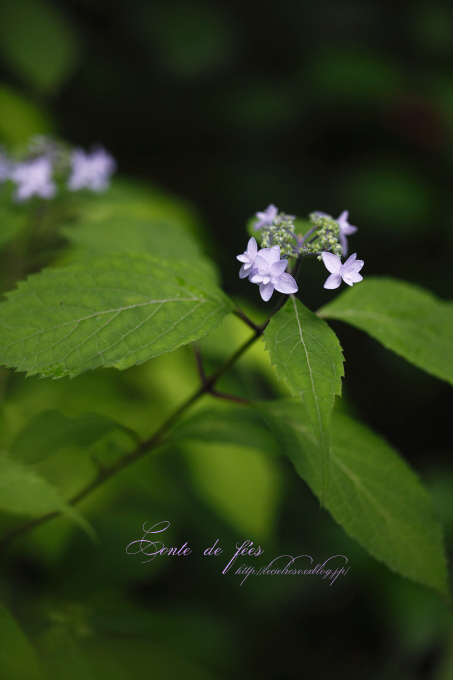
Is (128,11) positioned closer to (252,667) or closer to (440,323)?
(440,323)

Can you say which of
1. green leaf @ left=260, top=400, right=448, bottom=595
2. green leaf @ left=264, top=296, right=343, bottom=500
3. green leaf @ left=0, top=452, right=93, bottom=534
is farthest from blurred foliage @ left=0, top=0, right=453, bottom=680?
green leaf @ left=264, top=296, right=343, bottom=500

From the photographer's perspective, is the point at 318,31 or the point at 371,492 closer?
the point at 371,492

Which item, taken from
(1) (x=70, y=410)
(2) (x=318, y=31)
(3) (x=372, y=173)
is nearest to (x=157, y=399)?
(1) (x=70, y=410)

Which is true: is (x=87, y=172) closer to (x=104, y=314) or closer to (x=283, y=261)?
(x=104, y=314)

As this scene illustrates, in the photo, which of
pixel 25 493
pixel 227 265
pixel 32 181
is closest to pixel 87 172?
pixel 32 181

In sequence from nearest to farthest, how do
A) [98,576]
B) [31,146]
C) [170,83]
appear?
[98,576] → [31,146] → [170,83]

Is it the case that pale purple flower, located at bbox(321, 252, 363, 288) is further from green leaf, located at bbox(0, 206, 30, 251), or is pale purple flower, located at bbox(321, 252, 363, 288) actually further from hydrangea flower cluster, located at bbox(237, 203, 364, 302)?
green leaf, located at bbox(0, 206, 30, 251)

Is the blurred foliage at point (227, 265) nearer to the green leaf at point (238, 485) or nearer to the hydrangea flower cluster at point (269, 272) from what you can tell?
the green leaf at point (238, 485)
